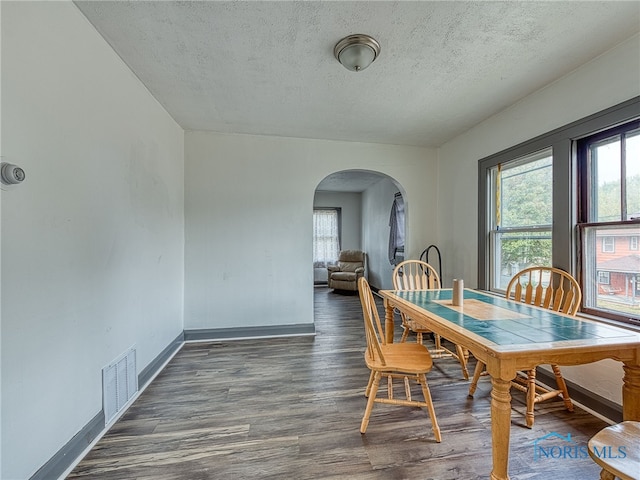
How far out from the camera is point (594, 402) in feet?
6.43

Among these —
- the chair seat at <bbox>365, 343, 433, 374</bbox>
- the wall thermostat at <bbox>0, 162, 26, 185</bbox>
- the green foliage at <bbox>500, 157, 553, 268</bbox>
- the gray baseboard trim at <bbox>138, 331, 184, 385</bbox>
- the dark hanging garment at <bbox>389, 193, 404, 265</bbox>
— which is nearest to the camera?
the wall thermostat at <bbox>0, 162, 26, 185</bbox>

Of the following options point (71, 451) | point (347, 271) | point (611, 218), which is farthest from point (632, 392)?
point (347, 271)

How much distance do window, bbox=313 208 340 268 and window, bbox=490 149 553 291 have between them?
16.3 ft

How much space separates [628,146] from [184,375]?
3813 mm

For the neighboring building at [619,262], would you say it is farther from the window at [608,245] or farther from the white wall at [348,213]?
the white wall at [348,213]

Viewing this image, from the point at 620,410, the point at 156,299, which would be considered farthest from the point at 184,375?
the point at 620,410

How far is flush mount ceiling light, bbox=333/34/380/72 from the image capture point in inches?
71.6

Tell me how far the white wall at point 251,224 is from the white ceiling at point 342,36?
60 cm

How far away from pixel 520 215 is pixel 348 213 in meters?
5.27

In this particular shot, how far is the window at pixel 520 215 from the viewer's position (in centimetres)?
251

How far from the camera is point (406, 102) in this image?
Answer: 2.70 metres

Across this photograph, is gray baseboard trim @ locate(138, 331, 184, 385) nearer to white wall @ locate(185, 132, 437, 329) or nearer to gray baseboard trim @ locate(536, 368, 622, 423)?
white wall @ locate(185, 132, 437, 329)

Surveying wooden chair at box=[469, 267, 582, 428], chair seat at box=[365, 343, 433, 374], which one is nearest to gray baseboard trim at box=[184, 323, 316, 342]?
chair seat at box=[365, 343, 433, 374]

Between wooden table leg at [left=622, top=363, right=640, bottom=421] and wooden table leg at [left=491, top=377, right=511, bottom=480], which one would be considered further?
wooden table leg at [left=622, top=363, right=640, bottom=421]
